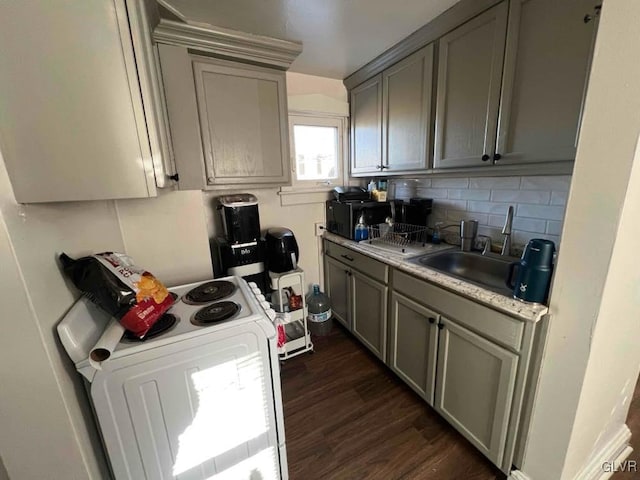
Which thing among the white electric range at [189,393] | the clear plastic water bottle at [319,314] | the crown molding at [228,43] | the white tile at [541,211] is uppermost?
the crown molding at [228,43]

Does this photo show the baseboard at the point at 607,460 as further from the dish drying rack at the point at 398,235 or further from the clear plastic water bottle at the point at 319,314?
the clear plastic water bottle at the point at 319,314

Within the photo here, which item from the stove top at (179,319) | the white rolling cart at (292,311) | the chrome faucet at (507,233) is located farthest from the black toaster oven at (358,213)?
the stove top at (179,319)

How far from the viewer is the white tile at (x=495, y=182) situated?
150 centimetres

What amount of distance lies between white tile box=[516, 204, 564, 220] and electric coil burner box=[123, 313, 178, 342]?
1.82 m

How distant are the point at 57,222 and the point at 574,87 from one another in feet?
6.10

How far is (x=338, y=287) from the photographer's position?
7.47 feet

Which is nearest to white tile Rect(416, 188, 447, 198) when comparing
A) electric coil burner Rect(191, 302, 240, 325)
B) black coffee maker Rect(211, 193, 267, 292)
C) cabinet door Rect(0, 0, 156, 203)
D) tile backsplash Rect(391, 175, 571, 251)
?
tile backsplash Rect(391, 175, 571, 251)

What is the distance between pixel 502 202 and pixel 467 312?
80 centimetres

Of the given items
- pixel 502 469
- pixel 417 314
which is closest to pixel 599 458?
pixel 502 469

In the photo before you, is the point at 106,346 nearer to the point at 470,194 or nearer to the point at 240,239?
the point at 240,239

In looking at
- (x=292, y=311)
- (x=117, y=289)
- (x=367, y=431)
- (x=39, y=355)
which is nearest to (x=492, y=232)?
(x=367, y=431)

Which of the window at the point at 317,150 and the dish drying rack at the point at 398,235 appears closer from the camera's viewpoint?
the dish drying rack at the point at 398,235

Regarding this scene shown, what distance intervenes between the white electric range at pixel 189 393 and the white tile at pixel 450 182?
1574mm

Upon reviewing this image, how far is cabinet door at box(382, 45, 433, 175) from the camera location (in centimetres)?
156
